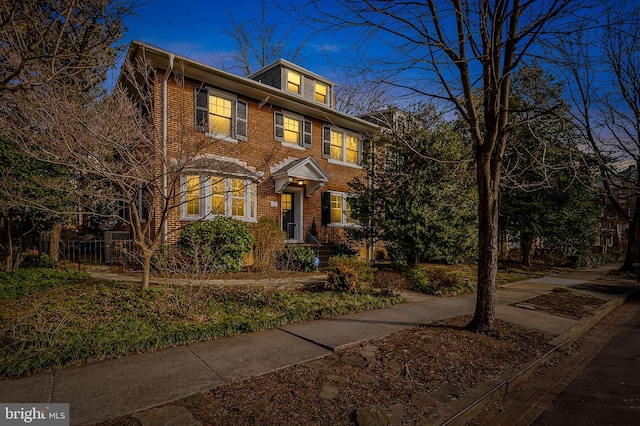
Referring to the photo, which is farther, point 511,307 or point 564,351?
point 511,307

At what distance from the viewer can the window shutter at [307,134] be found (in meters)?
15.7

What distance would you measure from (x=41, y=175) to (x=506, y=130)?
913cm

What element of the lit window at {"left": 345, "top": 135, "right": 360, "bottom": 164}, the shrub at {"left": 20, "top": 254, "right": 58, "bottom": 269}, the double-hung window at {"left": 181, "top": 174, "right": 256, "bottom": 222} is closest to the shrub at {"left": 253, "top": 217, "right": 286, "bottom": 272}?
the double-hung window at {"left": 181, "top": 174, "right": 256, "bottom": 222}

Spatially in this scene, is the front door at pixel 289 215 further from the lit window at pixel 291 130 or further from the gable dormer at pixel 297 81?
the gable dormer at pixel 297 81

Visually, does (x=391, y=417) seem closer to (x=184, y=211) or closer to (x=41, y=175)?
(x=41, y=175)

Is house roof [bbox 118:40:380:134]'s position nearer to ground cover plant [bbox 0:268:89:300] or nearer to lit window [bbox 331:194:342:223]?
lit window [bbox 331:194:342:223]

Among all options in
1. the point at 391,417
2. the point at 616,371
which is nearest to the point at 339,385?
the point at 391,417

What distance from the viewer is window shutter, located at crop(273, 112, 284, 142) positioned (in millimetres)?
14477

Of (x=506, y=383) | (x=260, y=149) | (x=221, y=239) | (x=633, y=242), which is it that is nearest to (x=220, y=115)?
(x=260, y=149)

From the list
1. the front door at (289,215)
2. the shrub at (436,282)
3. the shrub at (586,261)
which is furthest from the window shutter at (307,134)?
the shrub at (586,261)

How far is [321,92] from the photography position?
59.7 feet

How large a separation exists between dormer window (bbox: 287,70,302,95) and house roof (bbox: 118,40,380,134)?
6.39 feet

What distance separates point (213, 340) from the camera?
4801mm

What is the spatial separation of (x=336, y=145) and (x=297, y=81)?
3.72m
